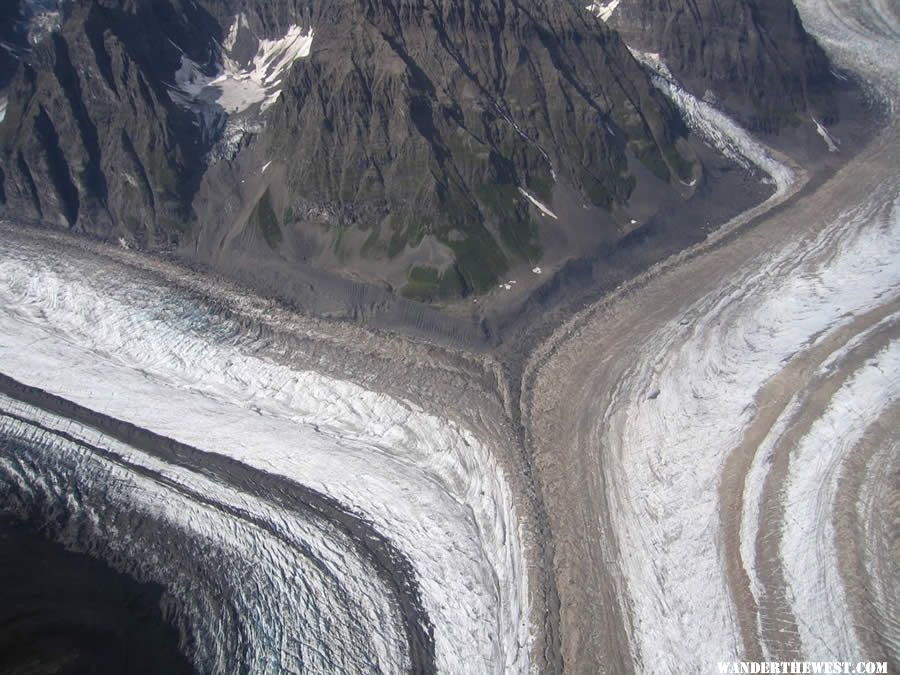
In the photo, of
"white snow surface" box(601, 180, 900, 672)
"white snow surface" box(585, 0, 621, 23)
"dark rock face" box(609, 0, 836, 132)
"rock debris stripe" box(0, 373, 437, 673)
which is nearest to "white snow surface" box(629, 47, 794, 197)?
"dark rock face" box(609, 0, 836, 132)

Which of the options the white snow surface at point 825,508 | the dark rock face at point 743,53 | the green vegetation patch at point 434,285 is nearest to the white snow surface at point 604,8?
the dark rock face at point 743,53

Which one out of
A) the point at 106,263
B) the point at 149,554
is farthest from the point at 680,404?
the point at 106,263

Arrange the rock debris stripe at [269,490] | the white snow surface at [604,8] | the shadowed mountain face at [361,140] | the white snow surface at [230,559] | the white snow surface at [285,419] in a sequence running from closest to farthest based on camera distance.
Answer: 1. the white snow surface at [230,559]
2. the rock debris stripe at [269,490]
3. the white snow surface at [285,419]
4. the shadowed mountain face at [361,140]
5. the white snow surface at [604,8]

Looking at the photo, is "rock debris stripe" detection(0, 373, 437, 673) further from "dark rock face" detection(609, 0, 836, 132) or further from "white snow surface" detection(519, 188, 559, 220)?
"dark rock face" detection(609, 0, 836, 132)

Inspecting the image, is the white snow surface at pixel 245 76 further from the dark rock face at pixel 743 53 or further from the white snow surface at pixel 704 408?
the white snow surface at pixel 704 408

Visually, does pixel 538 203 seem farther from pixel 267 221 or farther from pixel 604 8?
pixel 604 8

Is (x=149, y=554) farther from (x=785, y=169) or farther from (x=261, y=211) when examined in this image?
(x=785, y=169)
